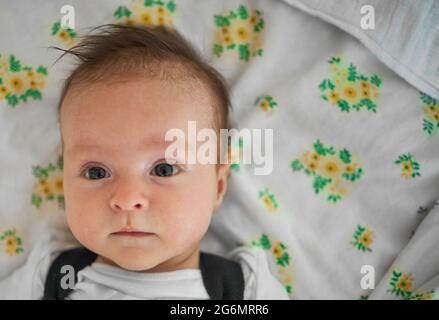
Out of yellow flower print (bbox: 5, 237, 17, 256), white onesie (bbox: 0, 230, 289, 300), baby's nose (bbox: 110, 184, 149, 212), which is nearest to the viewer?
baby's nose (bbox: 110, 184, 149, 212)

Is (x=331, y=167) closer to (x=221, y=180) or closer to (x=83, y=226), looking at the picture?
(x=221, y=180)

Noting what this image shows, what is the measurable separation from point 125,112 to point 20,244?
38cm

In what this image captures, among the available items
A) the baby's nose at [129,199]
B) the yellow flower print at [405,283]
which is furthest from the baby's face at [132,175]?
the yellow flower print at [405,283]

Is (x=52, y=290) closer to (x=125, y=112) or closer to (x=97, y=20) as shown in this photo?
(x=125, y=112)

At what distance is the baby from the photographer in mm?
982

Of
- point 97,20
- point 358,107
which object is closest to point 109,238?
point 97,20

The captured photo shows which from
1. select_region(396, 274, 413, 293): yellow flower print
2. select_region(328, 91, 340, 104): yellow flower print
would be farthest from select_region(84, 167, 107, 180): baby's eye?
select_region(396, 274, 413, 293): yellow flower print

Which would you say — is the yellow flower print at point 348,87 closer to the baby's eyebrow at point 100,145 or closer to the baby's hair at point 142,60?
the baby's hair at point 142,60

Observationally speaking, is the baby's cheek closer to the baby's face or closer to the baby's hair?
the baby's face

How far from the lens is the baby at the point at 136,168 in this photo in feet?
3.22

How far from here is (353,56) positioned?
119 cm

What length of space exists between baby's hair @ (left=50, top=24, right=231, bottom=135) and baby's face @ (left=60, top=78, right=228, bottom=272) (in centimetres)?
2

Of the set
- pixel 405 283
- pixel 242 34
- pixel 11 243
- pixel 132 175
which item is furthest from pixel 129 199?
pixel 405 283

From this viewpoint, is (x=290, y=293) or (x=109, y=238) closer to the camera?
(x=109, y=238)
